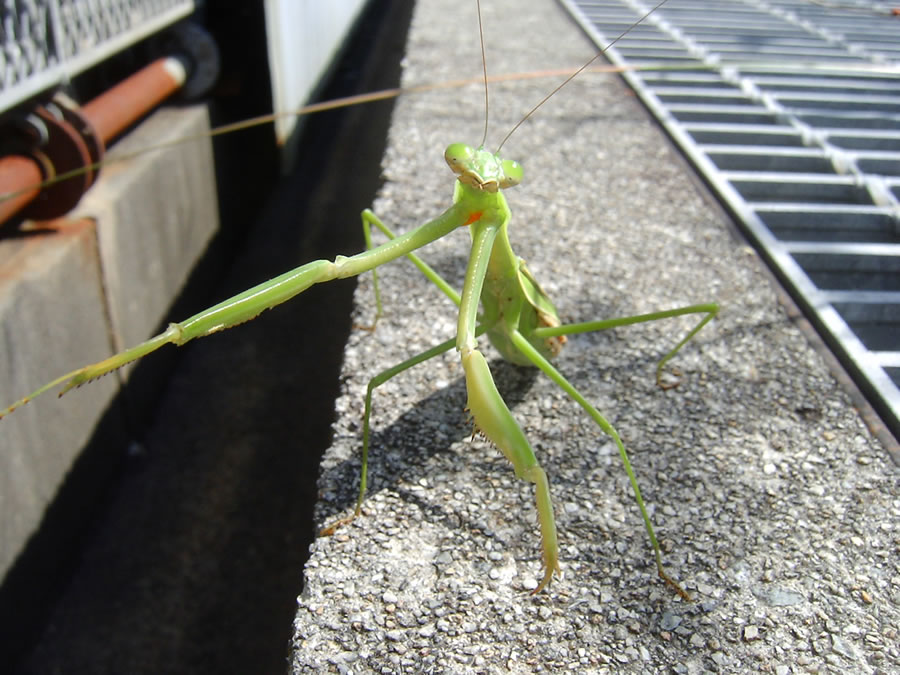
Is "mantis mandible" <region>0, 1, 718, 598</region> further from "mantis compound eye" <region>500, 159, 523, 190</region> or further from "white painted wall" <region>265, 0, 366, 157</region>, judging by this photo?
"white painted wall" <region>265, 0, 366, 157</region>

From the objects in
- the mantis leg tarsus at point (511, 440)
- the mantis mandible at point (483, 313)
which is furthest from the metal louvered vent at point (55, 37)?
the mantis leg tarsus at point (511, 440)

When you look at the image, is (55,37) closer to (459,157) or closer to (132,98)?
(132,98)

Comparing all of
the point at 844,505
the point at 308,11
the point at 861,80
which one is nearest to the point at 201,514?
the point at 844,505

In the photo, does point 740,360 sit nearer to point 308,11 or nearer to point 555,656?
point 555,656

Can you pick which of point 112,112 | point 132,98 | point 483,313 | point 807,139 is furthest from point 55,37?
point 807,139

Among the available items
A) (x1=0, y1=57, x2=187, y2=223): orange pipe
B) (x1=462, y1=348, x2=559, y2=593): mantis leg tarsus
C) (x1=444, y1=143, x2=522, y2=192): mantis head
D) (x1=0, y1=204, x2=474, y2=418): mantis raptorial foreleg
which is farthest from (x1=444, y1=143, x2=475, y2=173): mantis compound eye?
(x1=0, y1=57, x2=187, y2=223): orange pipe

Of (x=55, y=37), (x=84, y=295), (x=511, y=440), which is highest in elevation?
(x=55, y=37)

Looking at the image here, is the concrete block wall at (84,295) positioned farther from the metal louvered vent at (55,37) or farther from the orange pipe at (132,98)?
the metal louvered vent at (55,37)
